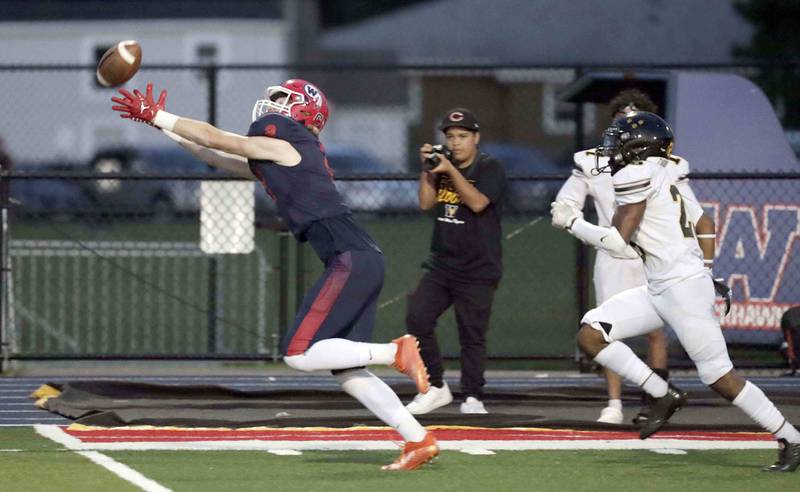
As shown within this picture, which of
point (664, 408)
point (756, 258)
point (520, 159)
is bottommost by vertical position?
point (664, 408)

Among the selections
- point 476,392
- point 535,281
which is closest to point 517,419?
point 476,392

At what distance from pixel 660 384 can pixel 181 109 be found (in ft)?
108

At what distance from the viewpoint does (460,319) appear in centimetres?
1032

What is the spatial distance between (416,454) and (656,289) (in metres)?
1.58

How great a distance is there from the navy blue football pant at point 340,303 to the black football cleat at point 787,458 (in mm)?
2222

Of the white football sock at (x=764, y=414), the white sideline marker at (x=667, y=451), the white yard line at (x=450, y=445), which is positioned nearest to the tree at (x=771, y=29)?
the white yard line at (x=450, y=445)

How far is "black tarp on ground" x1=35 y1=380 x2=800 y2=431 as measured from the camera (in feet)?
31.5

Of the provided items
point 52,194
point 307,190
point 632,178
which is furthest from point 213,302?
point 52,194

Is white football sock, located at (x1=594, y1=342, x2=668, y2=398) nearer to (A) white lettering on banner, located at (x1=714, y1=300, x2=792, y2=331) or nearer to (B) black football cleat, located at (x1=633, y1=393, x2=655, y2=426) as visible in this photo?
(B) black football cleat, located at (x1=633, y1=393, x2=655, y2=426)

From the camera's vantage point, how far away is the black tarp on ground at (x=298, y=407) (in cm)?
959

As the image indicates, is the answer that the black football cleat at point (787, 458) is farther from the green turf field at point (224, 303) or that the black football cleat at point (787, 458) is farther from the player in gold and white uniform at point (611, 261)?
the green turf field at point (224, 303)

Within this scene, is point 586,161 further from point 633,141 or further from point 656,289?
point 656,289

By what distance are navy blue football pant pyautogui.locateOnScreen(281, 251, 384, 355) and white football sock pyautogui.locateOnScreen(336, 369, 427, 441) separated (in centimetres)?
25

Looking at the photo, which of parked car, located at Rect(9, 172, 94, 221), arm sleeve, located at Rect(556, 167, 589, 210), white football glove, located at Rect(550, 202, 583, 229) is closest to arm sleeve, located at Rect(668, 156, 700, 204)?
arm sleeve, located at Rect(556, 167, 589, 210)
